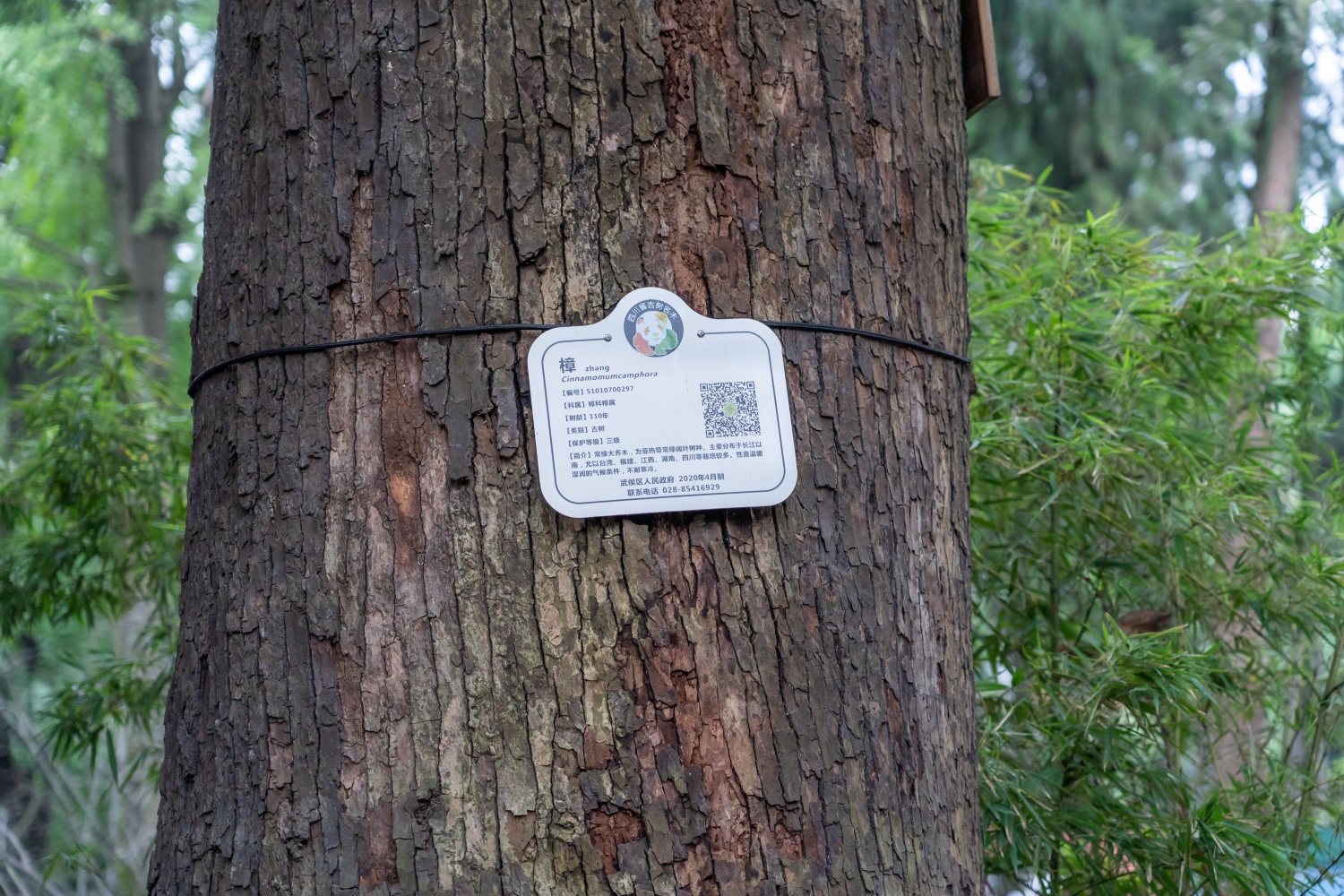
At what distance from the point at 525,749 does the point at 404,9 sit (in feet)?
2.28

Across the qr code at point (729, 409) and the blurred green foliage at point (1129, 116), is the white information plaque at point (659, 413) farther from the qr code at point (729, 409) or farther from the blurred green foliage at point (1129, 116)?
the blurred green foliage at point (1129, 116)

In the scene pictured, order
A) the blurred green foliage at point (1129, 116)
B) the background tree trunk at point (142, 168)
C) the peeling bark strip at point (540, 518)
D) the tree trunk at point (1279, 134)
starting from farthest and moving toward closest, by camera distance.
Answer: the blurred green foliage at point (1129, 116) < the tree trunk at point (1279, 134) < the background tree trunk at point (142, 168) < the peeling bark strip at point (540, 518)

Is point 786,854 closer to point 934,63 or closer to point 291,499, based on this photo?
Answer: point 291,499

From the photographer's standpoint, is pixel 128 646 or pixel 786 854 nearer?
pixel 786 854

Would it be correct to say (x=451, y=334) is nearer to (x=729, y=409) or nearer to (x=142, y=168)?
(x=729, y=409)

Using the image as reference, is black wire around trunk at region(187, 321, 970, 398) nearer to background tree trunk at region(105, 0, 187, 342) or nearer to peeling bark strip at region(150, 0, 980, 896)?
peeling bark strip at region(150, 0, 980, 896)

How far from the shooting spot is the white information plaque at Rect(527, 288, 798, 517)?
3.08ft

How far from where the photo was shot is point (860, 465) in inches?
40.0

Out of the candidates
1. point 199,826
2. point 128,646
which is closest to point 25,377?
point 128,646

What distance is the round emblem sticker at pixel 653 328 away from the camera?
3.17 feet

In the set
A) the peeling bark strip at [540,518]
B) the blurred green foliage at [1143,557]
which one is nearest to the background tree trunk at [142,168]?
the blurred green foliage at [1143,557]

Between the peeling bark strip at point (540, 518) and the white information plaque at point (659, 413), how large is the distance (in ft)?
0.07

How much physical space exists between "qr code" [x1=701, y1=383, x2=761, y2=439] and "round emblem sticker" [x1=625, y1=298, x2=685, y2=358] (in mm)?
51

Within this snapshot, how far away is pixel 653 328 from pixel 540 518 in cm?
20
